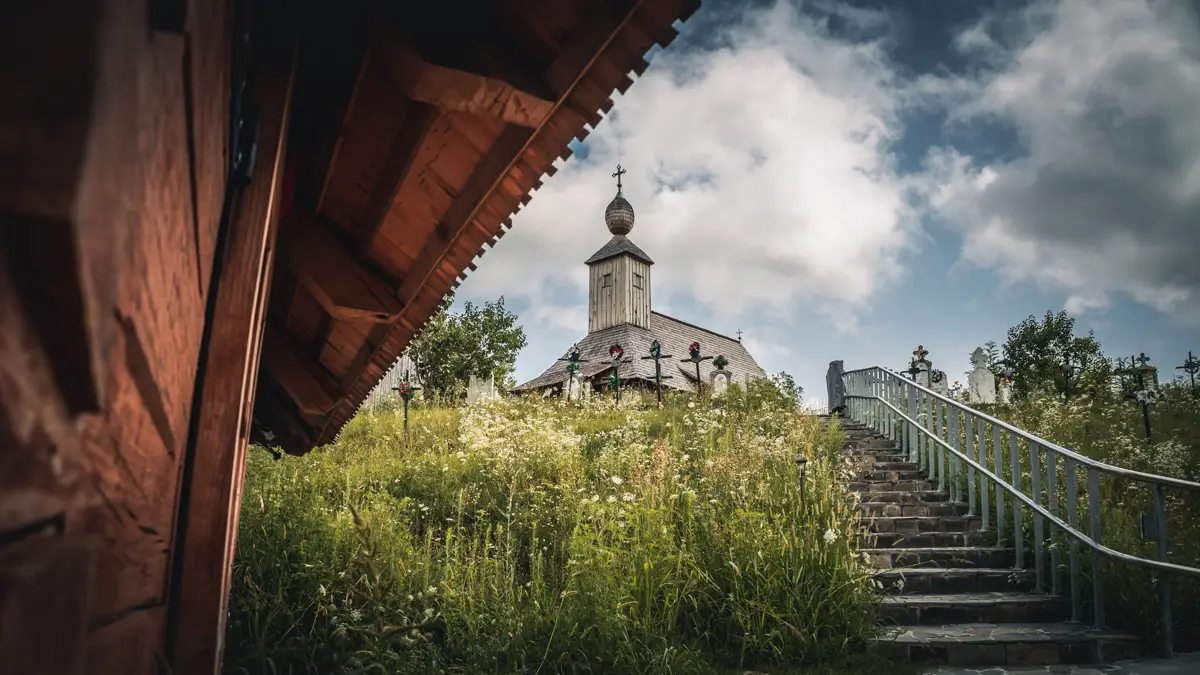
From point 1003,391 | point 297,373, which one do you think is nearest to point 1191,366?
point 1003,391

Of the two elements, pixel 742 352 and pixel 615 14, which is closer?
pixel 615 14

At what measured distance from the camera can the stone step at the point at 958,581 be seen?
6605 mm

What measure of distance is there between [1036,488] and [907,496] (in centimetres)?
220

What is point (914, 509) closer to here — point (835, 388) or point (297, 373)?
point (835, 388)

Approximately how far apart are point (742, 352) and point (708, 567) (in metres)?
34.4

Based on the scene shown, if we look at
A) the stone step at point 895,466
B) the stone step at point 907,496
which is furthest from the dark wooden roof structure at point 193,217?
the stone step at point 895,466

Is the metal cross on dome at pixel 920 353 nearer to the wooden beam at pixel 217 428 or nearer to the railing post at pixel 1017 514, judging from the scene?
the railing post at pixel 1017 514

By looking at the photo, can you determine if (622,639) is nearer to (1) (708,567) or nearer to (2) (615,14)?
(1) (708,567)

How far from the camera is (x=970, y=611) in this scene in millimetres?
6070

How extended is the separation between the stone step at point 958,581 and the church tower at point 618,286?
78.6ft

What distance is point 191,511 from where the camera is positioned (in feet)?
4.02

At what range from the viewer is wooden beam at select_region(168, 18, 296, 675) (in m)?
1.21

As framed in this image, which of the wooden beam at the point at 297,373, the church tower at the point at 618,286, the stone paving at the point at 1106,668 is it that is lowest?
the stone paving at the point at 1106,668

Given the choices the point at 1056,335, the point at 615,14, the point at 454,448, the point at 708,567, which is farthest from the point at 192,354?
the point at 1056,335
